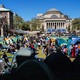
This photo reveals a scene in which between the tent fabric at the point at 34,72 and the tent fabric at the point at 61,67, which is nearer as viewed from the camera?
the tent fabric at the point at 34,72

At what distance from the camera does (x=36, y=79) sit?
20.8 ft

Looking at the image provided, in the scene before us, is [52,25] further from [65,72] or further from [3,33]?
[65,72]

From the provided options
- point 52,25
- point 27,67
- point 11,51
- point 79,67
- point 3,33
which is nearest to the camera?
point 27,67

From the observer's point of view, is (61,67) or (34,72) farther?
(61,67)

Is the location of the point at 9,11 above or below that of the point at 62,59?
above

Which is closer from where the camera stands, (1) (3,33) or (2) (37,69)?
(2) (37,69)

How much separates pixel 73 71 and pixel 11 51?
20.5 m

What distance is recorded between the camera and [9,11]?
340 feet

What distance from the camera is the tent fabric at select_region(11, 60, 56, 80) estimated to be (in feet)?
20.3

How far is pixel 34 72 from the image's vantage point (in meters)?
6.37

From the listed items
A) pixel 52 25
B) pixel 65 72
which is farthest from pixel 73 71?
pixel 52 25

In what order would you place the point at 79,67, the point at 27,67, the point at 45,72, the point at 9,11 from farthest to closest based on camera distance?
the point at 9,11 → the point at 79,67 → the point at 27,67 → the point at 45,72

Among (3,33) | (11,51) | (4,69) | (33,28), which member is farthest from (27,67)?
(33,28)

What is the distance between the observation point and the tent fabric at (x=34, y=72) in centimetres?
619
